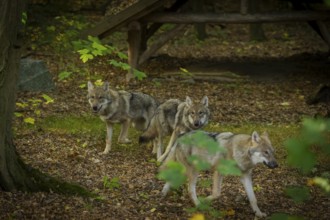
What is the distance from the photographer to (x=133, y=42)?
17000mm

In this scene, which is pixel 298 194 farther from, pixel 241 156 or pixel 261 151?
pixel 241 156

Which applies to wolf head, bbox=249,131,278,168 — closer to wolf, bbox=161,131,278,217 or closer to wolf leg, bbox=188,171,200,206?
wolf, bbox=161,131,278,217

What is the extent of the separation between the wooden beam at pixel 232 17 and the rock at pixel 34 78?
331cm

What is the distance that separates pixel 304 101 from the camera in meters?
15.4

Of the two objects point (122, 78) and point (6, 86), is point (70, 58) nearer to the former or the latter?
point (122, 78)

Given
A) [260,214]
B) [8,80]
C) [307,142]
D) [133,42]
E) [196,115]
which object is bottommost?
[260,214]

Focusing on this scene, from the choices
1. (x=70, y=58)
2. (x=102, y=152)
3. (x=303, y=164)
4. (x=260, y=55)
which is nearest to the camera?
(x=303, y=164)

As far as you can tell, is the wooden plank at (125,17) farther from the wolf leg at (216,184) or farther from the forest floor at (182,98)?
the wolf leg at (216,184)

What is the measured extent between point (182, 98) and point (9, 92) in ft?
27.1

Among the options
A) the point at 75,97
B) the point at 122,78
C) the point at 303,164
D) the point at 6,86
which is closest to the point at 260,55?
the point at 122,78

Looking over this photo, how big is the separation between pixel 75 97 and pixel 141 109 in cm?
367

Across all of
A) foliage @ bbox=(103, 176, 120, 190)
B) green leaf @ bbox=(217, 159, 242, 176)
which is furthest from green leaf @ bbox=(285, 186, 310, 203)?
foliage @ bbox=(103, 176, 120, 190)

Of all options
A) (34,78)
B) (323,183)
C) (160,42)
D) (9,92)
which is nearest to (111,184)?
(9,92)

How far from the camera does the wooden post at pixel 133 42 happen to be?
54.8 feet
